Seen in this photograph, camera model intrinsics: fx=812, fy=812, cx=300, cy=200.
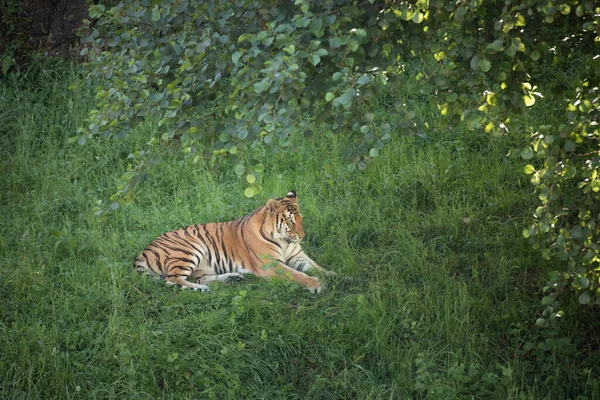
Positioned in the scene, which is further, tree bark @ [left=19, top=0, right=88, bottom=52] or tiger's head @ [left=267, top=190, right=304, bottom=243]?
tree bark @ [left=19, top=0, right=88, bottom=52]

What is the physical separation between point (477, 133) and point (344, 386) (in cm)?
362

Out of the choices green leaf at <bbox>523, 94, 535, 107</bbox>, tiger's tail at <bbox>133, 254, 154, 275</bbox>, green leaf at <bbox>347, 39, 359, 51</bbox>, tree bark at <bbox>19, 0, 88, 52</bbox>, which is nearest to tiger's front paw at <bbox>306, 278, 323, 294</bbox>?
tiger's tail at <bbox>133, 254, 154, 275</bbox>

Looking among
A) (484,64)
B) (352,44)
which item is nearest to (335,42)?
(352,44)

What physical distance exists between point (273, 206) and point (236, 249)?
46 centimetres

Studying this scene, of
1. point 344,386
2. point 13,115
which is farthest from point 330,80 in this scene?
point 13,115

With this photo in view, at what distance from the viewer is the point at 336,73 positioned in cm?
331

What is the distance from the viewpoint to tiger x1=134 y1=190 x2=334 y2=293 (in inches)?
248

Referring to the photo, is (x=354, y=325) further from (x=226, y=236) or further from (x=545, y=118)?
(x=545, y=118)

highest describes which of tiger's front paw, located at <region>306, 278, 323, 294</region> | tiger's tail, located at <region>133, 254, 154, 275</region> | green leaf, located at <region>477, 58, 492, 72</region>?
green leaf, located at <region>477, 58, 492, 72</region>

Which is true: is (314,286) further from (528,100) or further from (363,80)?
(363,80)

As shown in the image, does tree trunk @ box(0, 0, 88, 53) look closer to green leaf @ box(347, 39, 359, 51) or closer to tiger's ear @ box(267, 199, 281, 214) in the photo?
tiger's ear @ box(267, 199, 281, 214)

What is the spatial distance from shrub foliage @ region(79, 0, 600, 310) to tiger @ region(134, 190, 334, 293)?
6.87 feet

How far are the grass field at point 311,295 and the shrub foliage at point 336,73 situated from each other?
366mm

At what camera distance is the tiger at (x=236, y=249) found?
248 inches
